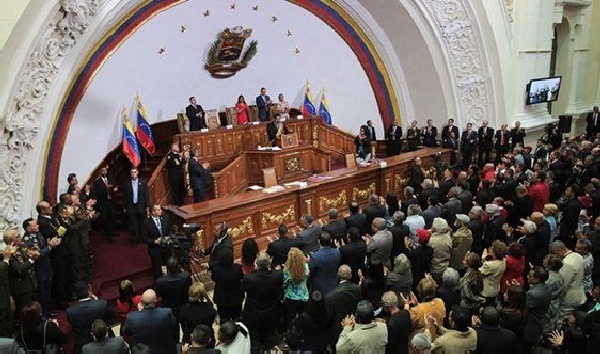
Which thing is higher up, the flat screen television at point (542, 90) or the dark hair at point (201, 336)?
the flat screen television at point (542, 90)

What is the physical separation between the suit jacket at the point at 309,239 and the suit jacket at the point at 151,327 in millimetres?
2059

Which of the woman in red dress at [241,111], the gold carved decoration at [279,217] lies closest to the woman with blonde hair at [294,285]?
the gold carved decoration at [279,217]

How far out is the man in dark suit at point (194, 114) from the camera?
11.0 m

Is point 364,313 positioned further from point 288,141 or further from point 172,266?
point 288,141

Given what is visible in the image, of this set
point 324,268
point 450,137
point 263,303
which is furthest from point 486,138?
point 263,303

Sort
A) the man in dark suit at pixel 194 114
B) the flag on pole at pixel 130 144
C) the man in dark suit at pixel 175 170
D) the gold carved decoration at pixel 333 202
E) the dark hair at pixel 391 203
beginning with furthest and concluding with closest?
1. the man in dark suit at pixel 194 114
2. the flag on pole at pixel 130 144
3. the gold carved decoration at pixel 333 202
4. the man in dark suit at pixel 175 170
5. the dark hair at pixel 391 203

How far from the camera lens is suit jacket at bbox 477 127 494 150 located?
512 inches

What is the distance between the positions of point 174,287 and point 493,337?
2617mm

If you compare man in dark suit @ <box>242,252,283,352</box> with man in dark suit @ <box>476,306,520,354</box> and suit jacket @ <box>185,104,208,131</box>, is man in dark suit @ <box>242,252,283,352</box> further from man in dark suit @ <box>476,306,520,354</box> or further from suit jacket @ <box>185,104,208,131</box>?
suit jacket @ <box>185,104,208,131</box>

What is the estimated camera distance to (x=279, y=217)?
8594mm

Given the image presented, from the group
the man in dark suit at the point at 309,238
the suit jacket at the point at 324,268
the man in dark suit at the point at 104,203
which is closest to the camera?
the suit jacket at the point at 324,268

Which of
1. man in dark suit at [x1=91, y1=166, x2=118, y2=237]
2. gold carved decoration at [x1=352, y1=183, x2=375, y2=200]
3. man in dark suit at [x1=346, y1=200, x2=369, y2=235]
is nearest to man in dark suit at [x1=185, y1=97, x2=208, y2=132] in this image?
man in dark suit at [x1=91, y1=166, x2=118, y2=237]

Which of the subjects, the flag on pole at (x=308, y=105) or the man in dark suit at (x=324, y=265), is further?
the flag on pole at (x=308, y=105)

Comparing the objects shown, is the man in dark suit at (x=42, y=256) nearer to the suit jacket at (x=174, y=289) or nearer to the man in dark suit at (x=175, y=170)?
the suit jacket at (x=174, y=289)
